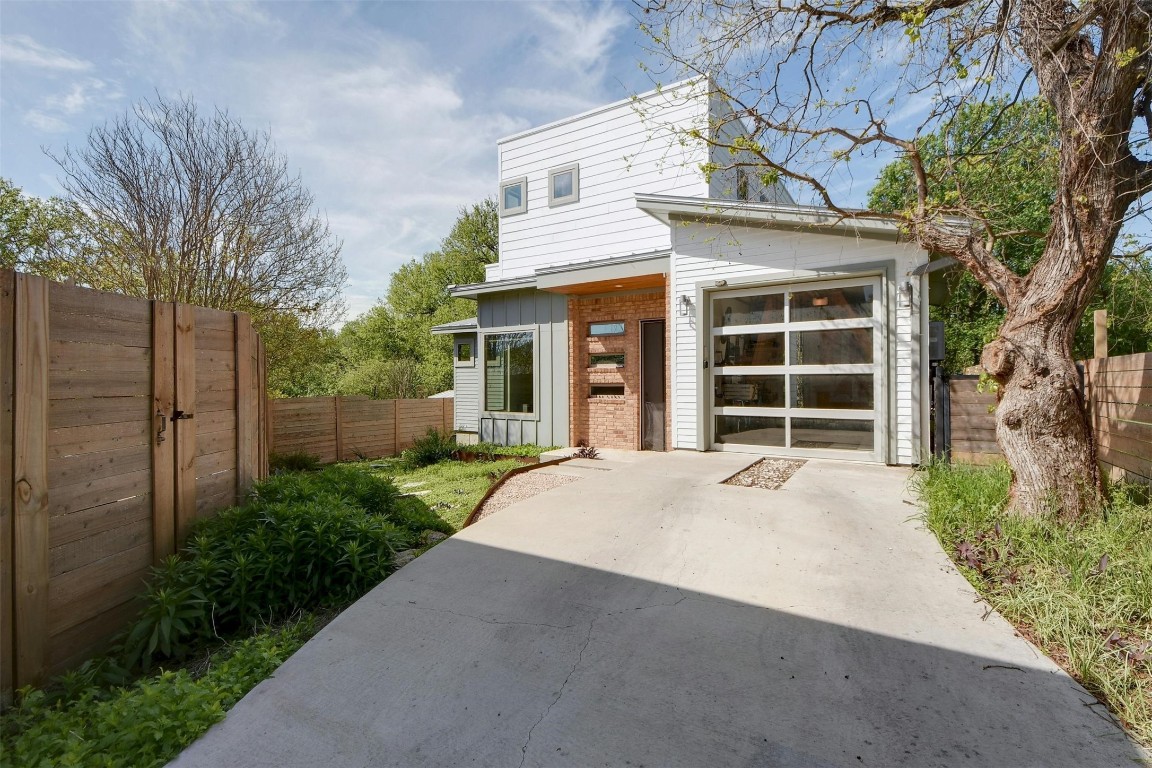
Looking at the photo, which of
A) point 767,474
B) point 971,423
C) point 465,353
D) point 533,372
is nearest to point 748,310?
point 767,474

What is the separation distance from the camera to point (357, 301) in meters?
31.4

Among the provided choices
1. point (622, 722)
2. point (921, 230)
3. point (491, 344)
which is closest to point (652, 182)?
point (491, 344)

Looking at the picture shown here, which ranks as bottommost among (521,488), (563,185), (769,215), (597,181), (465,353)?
(521,488)

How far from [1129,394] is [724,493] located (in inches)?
126

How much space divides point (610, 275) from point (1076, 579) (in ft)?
21.8

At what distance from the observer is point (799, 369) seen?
7023mm

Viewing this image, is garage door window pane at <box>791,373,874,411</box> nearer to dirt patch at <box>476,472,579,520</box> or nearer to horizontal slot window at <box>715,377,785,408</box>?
horizontal slot window at <box>715,377,785,408</box>

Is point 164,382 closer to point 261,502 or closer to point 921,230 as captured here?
point 261,502

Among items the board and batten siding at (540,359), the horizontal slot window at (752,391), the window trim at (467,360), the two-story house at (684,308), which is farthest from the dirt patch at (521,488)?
the window trim at (467,360)

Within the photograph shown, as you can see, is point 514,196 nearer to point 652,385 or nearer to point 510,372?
point 510,372

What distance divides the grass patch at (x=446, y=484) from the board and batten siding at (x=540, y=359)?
0.92 meters

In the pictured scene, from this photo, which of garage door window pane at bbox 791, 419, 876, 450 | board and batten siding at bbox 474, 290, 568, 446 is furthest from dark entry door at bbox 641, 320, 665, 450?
garage door window pane at bbox 791, 419, 876, 450

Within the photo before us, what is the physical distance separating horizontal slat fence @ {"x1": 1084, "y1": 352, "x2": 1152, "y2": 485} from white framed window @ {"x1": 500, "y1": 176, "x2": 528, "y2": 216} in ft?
31.9

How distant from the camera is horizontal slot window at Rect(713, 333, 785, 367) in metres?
7.20
